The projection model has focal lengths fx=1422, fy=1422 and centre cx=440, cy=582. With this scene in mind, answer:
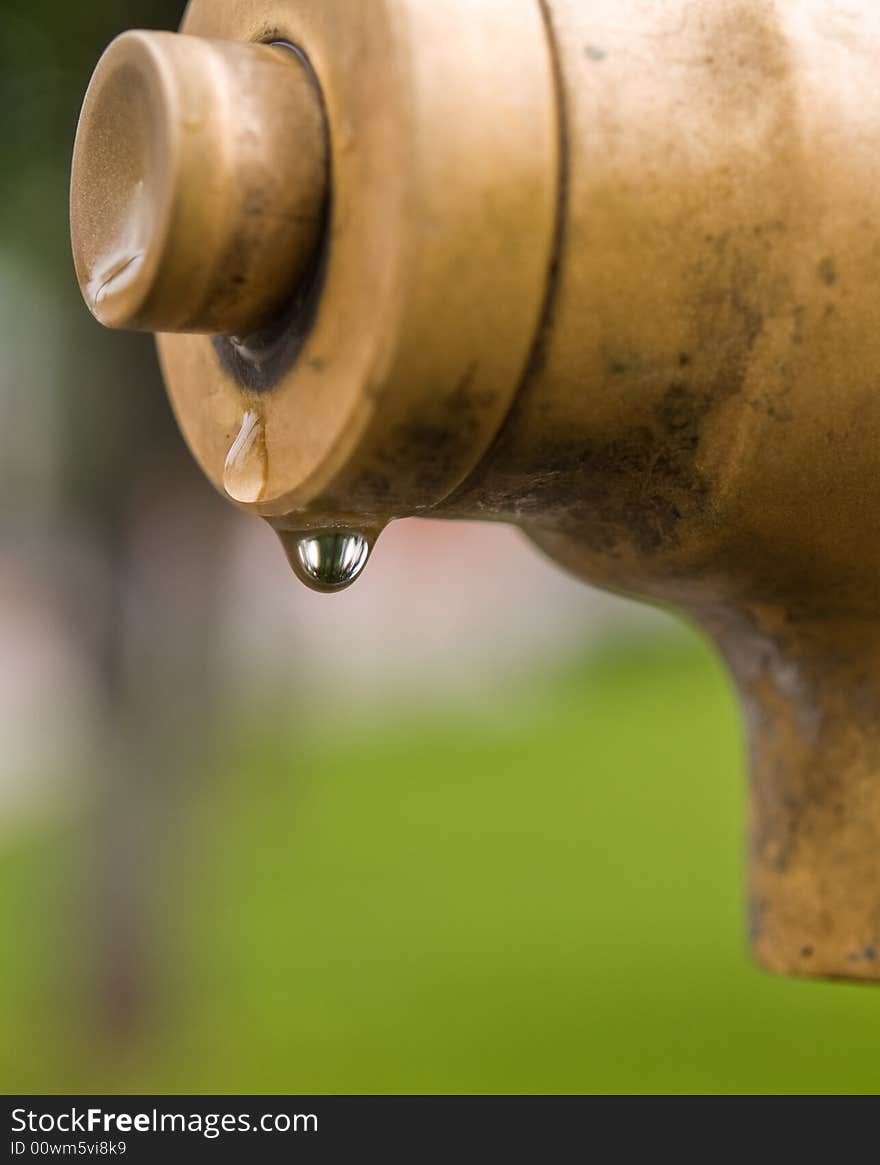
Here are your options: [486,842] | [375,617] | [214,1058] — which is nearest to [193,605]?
[214,1058]

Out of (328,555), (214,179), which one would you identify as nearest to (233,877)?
(328,555)

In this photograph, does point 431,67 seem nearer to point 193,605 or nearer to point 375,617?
point 193,605

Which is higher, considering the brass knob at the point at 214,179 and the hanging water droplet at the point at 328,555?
the brass knob at the point at 214,179

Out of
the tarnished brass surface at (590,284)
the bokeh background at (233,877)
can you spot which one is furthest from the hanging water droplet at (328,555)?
the bokeh background at (233,877)

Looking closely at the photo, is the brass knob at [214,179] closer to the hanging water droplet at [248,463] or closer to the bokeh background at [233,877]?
the hanging water droplet at [248,463]

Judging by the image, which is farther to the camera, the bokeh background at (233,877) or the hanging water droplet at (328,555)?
the bokeh background at (233,877)

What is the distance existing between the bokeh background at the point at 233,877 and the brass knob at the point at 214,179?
90cm

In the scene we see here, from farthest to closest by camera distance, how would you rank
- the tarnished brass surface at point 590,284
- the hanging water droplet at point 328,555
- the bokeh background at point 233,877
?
1. the bokeh background at point 233,877
2. the hanging water droplet at point 328,555
3. the tarnished brass surface at point 590,284

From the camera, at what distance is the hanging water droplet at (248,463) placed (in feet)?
1.18

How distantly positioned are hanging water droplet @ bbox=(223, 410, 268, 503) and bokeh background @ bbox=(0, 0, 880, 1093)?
2.77 feet

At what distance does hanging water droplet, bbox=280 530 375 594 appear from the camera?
0.43 metres

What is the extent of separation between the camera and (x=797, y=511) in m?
0.36

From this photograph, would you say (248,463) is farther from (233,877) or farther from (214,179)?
(233,877)

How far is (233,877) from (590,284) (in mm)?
2990
